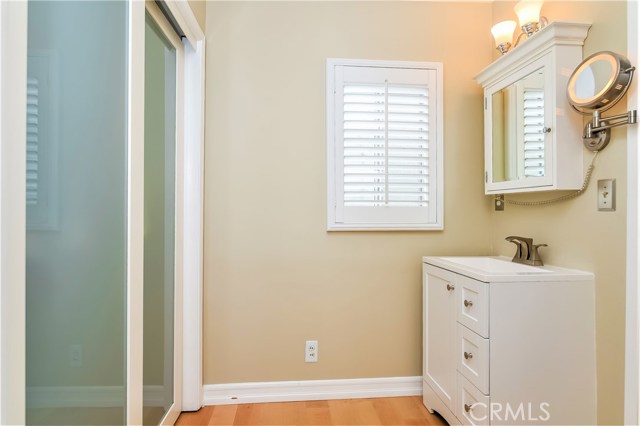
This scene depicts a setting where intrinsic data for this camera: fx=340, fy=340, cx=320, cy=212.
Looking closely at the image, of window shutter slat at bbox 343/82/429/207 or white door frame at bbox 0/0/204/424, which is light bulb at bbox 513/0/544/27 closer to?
window shutter slat at bbox 343/82/429/207

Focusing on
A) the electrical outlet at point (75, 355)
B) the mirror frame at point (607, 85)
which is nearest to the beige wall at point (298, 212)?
the mirror frame at point (607, 85)

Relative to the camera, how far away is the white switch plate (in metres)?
1.32

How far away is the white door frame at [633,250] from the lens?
1228 mm

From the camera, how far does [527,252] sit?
1704mm

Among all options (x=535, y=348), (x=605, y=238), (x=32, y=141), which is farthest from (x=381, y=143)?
(x=32, y=141)

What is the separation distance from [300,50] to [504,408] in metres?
2.07

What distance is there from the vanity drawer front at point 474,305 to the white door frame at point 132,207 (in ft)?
4.43

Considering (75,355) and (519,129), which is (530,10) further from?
(75,355)

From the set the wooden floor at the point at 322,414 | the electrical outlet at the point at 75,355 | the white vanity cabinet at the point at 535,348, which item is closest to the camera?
the electrical outlet at the point at 75,355

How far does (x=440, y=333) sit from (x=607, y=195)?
97 centimetres

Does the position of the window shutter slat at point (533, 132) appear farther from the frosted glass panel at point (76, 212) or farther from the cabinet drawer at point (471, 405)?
the frosted glass panel at point (76, 212)

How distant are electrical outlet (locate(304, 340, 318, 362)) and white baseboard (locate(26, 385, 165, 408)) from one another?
105 cm

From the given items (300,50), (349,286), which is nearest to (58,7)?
(300,50)

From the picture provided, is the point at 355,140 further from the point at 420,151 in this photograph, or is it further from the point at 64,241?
the point at 64,241
